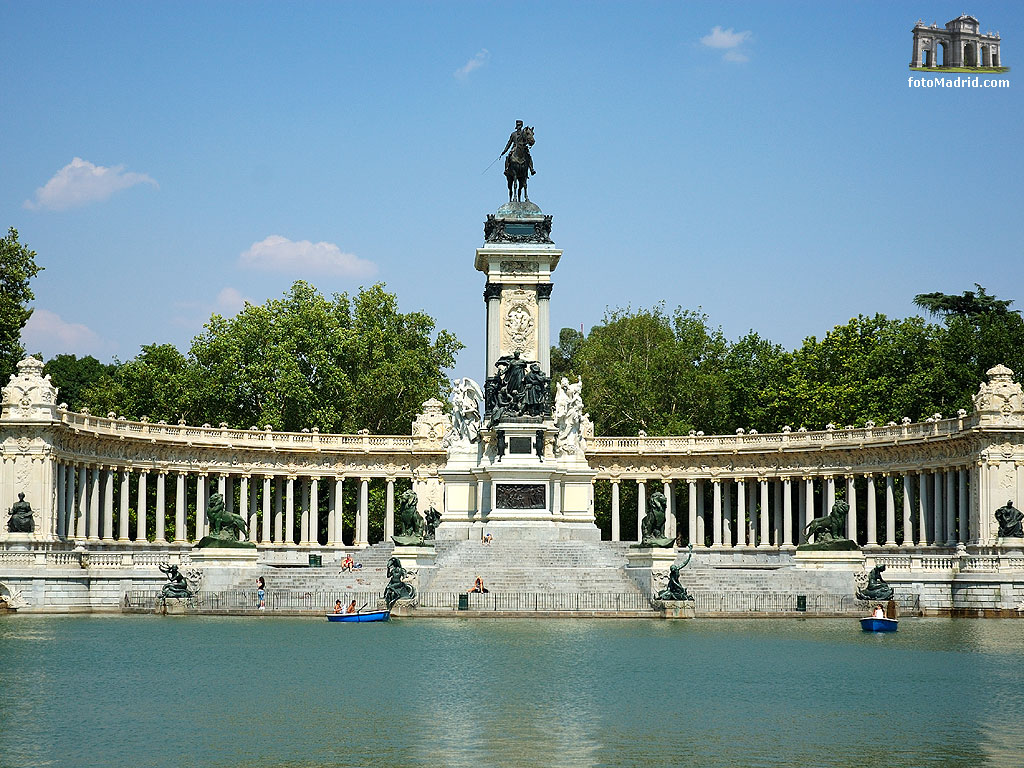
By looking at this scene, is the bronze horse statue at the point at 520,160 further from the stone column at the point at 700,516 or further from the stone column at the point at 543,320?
the stone column at the point at 700,516

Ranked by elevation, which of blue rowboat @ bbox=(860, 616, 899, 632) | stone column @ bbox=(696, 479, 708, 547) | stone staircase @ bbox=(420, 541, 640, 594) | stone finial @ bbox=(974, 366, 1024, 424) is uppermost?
stone finial @ bbox=(974, 366, 1024, 424)

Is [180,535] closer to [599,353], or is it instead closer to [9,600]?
[9,600]

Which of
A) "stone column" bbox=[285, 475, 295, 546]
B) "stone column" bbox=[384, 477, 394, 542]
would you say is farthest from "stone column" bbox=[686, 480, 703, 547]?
"stone column" bbox=[285, 475, 295, 546]

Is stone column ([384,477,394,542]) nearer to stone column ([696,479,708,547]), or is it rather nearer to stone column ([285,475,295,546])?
stone column ([285,475,295,546])

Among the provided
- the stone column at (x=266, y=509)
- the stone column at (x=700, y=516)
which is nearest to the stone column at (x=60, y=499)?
the stone column at (x=266, y=509)

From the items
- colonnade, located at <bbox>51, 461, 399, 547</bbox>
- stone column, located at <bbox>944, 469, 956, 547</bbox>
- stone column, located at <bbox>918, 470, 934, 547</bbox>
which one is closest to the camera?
stone column, located at <bbox>944, 469, 956, 547</bbox>

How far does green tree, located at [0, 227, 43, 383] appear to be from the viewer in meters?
72.1

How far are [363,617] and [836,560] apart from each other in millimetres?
19254

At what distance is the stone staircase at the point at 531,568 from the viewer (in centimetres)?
4997

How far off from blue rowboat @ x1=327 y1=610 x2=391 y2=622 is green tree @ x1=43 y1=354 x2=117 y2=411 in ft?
170

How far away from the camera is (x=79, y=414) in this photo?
6831 cm

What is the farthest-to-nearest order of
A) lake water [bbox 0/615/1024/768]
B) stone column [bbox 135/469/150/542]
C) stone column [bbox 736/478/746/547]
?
stone column [bbox 736/478/746/547], stone column [bbox 135/469/150/542], lake water [bbox 0/615/1024/768]

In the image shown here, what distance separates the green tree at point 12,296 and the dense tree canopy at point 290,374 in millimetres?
13754

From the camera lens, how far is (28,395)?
2532 inches
